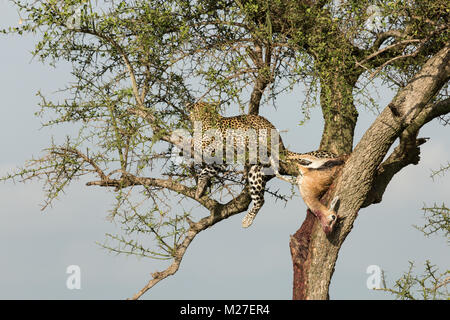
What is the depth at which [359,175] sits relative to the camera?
8477mm

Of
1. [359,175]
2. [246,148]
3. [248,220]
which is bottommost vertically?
[248,220]

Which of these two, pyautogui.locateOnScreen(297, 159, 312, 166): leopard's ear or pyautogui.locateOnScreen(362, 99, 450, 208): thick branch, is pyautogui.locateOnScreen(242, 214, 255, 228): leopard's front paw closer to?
pyautogui.locateOnScreen(297, 159, 312, 166): leopard's ear

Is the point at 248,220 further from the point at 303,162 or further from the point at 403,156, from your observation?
the point at 403,156

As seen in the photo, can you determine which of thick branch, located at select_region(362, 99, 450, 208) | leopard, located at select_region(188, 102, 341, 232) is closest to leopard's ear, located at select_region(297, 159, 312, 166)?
leopard, located at select_region(188, 102, 341, 232)

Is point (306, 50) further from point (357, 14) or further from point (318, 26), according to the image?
point (357, 14)

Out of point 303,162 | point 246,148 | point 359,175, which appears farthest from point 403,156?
point 246,148

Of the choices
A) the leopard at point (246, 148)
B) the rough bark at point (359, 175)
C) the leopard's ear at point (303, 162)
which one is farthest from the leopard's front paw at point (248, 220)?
the leopard's ear at point (303, 162)

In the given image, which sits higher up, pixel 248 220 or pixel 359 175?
pixel 359 175

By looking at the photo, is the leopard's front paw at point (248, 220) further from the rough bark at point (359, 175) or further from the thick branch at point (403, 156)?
the thick branch at point (403, 156)

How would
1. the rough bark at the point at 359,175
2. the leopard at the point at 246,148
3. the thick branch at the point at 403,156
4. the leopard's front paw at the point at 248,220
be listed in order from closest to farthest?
the rough bark at the point at 359,175 → the thick branch at the point at 403,156 → the leopard at the point at 246,148 → the leopard's front paw at the point at 248,220

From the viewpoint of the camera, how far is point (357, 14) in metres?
8.53

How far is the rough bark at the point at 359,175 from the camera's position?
328 inches

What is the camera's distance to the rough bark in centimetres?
833
